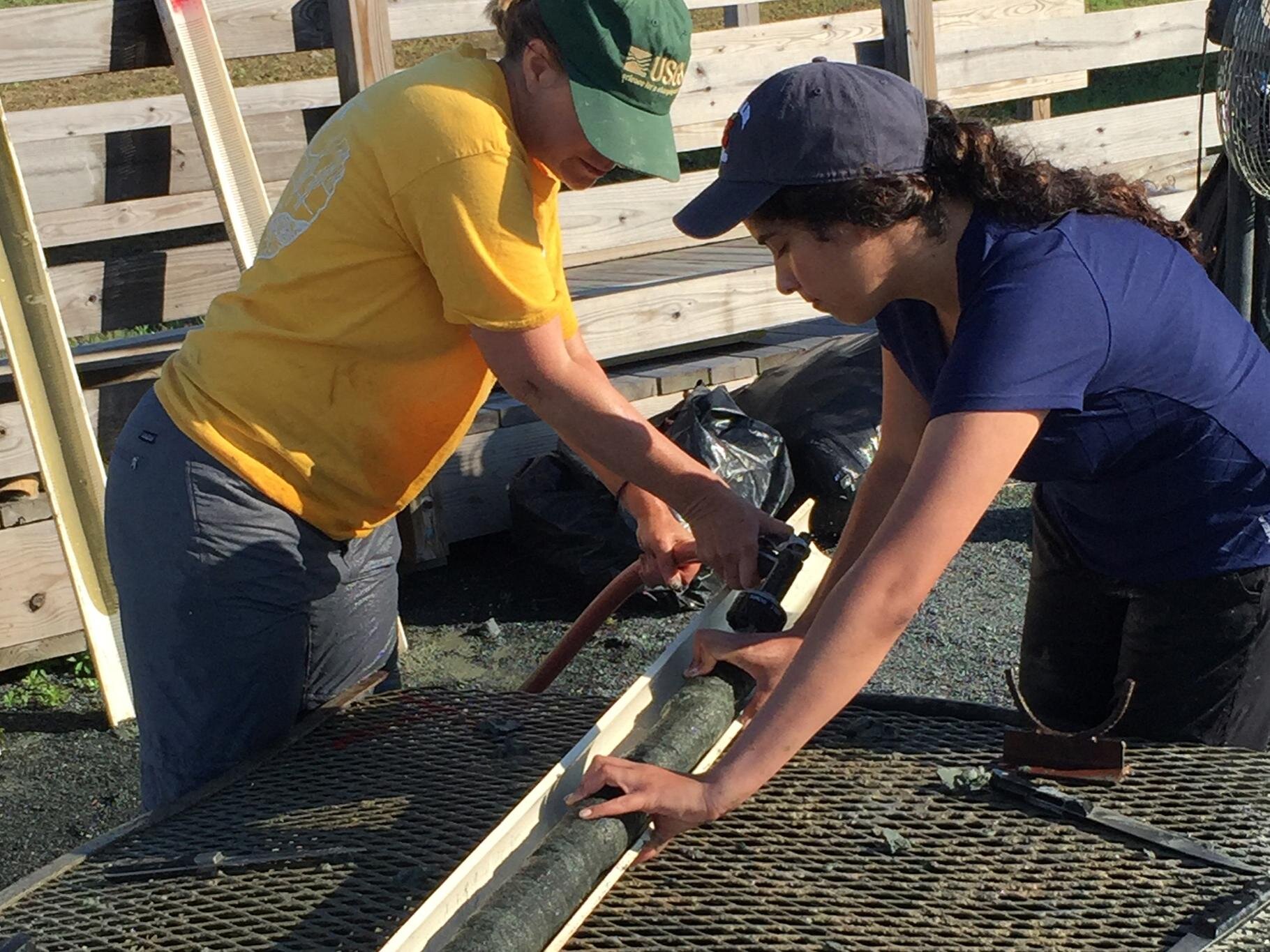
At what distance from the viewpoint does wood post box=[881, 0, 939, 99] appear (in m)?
6.04

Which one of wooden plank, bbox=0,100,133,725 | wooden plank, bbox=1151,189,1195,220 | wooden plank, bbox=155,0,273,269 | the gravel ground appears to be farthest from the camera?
wooden plank, bbox=1151,189,1195,220

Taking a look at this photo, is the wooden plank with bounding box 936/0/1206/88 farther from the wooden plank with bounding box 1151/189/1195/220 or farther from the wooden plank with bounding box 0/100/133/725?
the wooden plank with bounding box 0/100/133/725

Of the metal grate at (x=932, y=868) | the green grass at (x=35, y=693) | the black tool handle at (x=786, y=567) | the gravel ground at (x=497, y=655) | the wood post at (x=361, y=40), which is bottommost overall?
the gravel ground at (x=497, y=655)

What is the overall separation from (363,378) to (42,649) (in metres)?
2.83

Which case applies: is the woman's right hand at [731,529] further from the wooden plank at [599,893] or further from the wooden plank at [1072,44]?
the wooden plank at [1072,44]

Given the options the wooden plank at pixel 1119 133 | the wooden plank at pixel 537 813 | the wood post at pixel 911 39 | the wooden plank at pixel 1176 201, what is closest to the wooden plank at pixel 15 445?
the wooden plank at pixel 537 813

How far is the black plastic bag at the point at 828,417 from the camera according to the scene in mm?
5000

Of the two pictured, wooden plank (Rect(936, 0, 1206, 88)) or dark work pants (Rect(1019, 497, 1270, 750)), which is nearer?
dark work pants (Rect(1019, 497, 1270, 750))

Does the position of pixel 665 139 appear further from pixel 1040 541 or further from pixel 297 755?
pixel 297 755

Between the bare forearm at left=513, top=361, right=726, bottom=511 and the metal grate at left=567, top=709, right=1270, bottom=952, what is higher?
the bare forearm at left=513, top=361, right=726, bottom=511

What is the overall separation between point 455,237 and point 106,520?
86 cm

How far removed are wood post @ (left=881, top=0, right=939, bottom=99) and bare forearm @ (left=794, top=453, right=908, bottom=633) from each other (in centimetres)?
417

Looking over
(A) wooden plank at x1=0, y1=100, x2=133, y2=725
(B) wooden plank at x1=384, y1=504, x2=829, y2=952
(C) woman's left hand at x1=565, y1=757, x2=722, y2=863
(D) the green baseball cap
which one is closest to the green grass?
(A) wooden plank at x1=0, y1=100, x2=133, y2=725

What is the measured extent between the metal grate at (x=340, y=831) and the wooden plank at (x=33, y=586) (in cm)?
246
